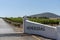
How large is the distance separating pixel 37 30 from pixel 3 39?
4150 millimetres

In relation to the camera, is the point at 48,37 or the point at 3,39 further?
the point at 48,37

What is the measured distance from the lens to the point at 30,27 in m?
18.0

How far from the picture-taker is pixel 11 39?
1446cm

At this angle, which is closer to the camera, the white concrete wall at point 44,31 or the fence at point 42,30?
the fence at point 42,30

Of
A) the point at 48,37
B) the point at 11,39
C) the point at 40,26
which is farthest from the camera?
the point at 40,26

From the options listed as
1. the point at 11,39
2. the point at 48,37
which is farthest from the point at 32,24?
the point at 11,39

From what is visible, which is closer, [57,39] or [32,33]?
[57,39]

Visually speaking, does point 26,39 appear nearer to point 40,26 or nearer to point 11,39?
point 11,39

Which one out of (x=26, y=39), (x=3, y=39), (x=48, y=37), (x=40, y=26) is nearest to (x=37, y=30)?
(x=40, y=26)

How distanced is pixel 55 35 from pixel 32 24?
11.2ft

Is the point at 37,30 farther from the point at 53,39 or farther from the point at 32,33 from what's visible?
the point at 53,39

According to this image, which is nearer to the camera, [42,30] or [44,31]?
[44,31]

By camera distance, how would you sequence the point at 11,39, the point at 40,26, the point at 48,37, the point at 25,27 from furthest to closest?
the point at 25,27 → the point at 40,26 → the point at 48,37 → the point at 11,39

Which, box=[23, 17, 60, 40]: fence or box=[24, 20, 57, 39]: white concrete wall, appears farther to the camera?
box=[24, 20, 57, 39]: white concrete wall
